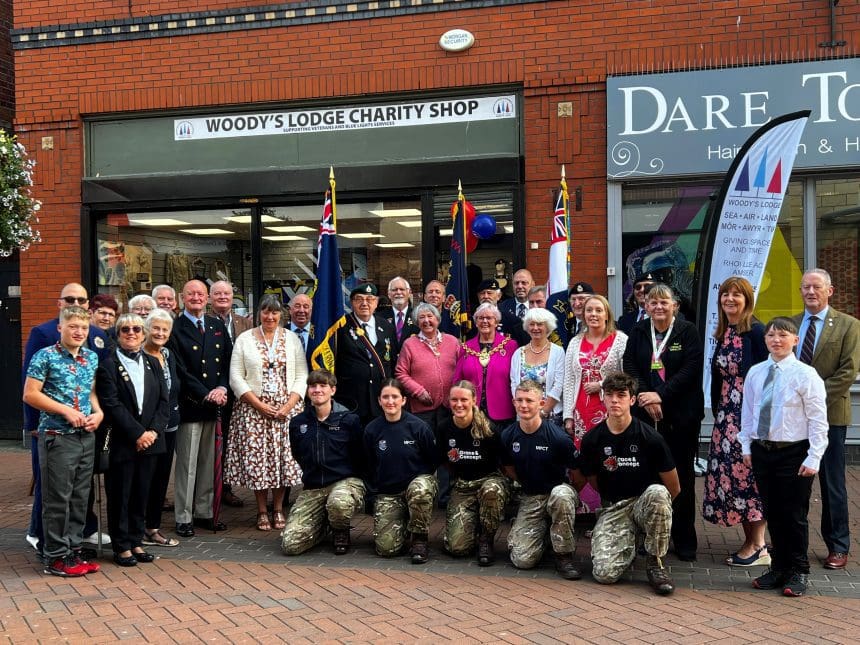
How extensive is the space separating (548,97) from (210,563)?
21.0ft

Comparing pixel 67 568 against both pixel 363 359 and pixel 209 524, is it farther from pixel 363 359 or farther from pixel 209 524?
pixel 363 359

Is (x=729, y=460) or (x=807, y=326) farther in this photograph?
(x=807, y=326)

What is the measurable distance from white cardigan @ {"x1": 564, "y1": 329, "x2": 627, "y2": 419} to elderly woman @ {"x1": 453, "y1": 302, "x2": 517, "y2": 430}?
0.55 meters

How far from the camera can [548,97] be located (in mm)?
9820

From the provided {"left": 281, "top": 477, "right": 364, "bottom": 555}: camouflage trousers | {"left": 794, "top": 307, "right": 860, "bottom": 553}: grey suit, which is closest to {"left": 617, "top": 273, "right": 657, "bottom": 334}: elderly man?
{"left": 794, "top": 307, "right": 860, "bottom": 553}: grey suit

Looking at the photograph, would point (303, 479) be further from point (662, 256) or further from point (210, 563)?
point (662, 256)

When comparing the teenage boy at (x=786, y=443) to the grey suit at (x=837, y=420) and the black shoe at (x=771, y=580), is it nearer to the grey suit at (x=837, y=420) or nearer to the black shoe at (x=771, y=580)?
the black shoe at (x=771, y=580)

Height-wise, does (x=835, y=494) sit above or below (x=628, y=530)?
above

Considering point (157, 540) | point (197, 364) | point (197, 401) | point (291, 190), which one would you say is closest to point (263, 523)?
point (157, 540)

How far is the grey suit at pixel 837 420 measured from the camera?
5.78 m

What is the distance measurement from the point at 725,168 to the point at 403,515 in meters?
5.56

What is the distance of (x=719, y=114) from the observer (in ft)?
30.5

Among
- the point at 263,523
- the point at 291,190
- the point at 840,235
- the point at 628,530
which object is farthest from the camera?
the point at 291,190

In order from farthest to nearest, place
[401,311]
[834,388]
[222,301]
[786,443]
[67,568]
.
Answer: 1. [401,311]
2. [222,301]
3. [834,388]
4. [67,568]
5. [786,443]
